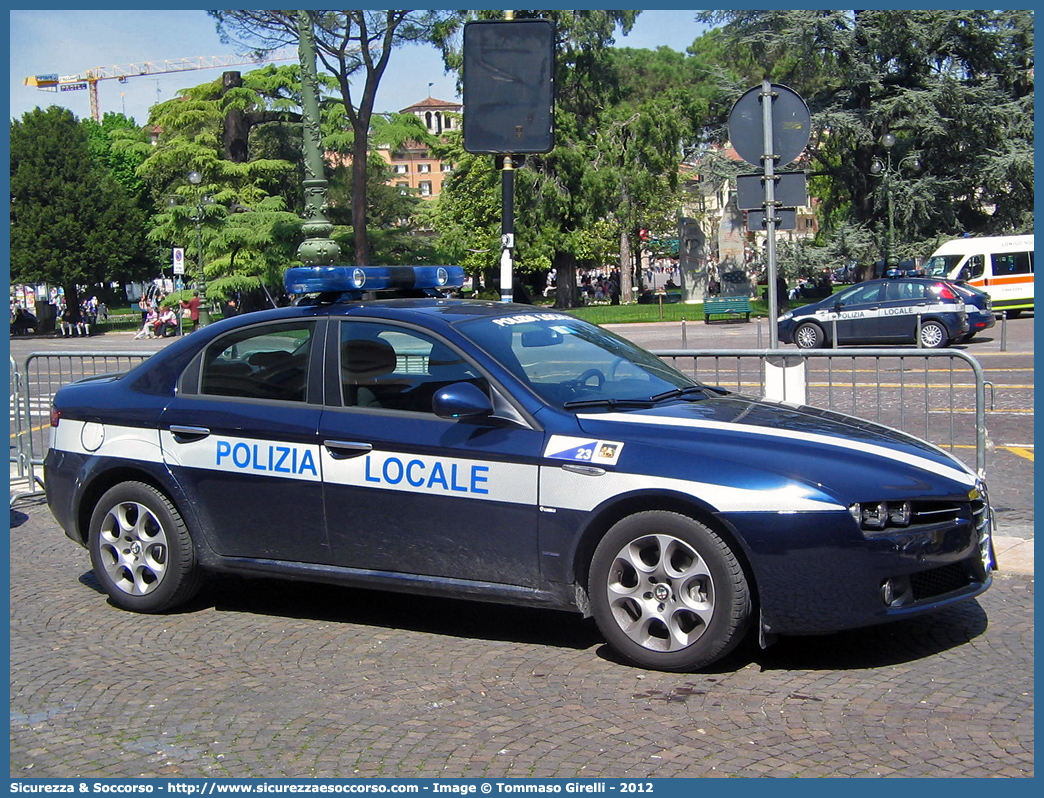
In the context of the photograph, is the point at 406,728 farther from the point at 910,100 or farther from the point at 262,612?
the point at 910,100

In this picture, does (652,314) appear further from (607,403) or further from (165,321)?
(607,403)

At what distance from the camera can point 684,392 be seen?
5.81 metres

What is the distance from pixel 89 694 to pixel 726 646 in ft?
8.77

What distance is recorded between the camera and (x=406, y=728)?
4348 millimetres

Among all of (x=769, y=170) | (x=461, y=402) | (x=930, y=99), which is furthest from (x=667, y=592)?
(x=930, y=99)

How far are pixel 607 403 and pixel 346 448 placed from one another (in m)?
1.27

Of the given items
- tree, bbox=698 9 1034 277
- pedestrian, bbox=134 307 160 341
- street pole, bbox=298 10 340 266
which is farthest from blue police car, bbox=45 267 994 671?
tree, bbox=698 9 1034 277

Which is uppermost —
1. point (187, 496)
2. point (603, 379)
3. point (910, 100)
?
point (910, 100)

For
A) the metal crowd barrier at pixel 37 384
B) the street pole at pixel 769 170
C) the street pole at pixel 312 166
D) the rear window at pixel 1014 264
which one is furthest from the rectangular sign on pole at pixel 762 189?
the rear window at pixel 1014 264

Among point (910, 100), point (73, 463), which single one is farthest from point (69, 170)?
point (73, 463)

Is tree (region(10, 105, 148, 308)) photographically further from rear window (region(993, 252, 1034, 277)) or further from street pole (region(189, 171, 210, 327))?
rear window (region(993, 252, 1034, 277))

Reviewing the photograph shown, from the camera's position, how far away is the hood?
15.5 ft

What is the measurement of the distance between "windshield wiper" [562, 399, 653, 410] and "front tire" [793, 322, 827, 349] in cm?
2175

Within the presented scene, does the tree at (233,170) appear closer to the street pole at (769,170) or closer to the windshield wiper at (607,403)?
the street pole at (769,170)
